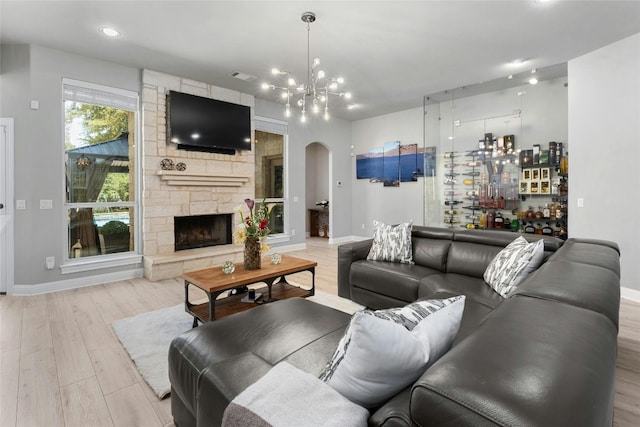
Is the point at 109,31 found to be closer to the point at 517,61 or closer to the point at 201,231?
the point at 201,231

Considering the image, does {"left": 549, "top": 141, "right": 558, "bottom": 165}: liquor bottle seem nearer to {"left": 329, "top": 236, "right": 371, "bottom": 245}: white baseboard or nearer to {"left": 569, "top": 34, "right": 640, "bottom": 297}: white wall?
{"left": 569, "top": 34, "right": 640, "bottom": 297}: white wall

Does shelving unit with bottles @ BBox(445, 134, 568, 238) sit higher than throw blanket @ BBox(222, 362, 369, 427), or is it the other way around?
shelving unit with bottles @ BBox(445, 134, 568, 238)

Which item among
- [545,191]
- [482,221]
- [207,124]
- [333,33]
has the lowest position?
[482,221]

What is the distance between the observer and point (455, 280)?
8.82 feet

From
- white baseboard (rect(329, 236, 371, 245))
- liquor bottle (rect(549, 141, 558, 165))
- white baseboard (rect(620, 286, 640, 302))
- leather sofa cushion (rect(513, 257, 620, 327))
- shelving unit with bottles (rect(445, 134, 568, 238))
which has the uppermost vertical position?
liquor bottle (rect(549, 141, 558, 165))

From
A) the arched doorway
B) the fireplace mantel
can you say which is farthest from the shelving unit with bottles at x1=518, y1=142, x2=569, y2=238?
the arched doorway

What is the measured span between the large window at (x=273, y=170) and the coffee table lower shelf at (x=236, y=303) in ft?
10.8

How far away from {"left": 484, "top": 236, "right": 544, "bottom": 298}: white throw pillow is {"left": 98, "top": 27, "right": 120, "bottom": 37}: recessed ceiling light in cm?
438

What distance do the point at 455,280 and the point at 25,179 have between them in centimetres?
483

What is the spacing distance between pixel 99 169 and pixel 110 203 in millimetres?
478

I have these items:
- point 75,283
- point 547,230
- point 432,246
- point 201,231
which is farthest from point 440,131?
point 75,283

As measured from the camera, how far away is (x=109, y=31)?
344 cm

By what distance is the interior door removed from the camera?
12.2 feet

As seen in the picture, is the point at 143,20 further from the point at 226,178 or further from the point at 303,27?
the point at 226,178
